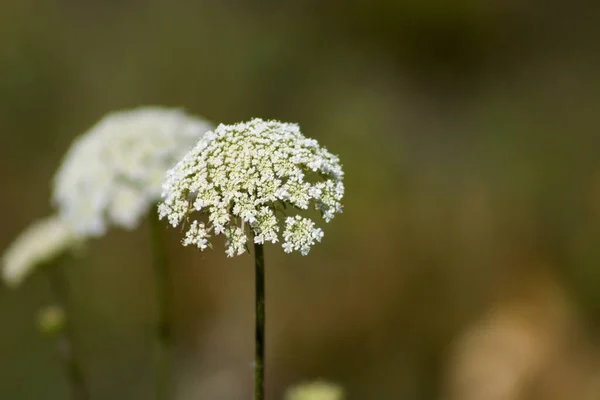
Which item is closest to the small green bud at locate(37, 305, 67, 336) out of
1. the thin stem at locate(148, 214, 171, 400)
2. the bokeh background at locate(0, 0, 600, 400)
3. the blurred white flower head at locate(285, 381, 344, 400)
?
the thin stem at locate(148, 214, 171, 400)

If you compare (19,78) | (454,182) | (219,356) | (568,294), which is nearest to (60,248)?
(219,356)

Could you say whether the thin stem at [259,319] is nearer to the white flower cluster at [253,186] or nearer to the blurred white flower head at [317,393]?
the white flower cluster at [253,186]

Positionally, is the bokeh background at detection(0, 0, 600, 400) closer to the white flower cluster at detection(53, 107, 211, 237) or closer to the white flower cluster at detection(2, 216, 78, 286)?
the white flower cluster at detection(53, 107, 211, 237)

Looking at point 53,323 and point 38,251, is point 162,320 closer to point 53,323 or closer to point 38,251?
point 53,323

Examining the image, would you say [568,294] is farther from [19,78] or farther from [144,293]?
[19,78]

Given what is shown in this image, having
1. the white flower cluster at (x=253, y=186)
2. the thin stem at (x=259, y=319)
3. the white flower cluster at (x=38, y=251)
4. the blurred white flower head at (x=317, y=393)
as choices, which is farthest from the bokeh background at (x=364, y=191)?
the thin stem at (x=259, y=319)

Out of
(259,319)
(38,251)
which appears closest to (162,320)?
(38,251)
